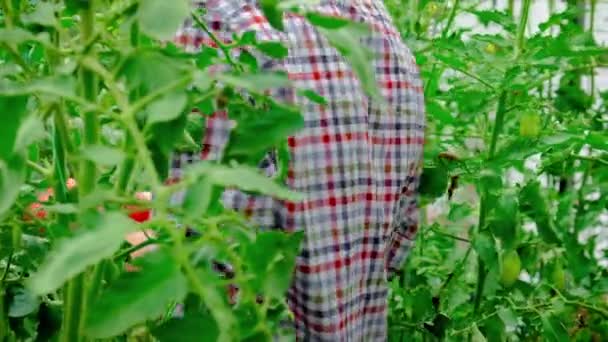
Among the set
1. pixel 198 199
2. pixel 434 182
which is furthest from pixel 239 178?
pixel 434 182

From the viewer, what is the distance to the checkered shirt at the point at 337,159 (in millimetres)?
851

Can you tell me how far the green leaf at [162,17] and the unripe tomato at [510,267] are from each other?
0.76 metres

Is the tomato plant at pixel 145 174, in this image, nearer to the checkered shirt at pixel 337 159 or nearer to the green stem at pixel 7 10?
the green stem at pixel 7 10

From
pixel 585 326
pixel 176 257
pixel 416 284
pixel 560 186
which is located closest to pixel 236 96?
pixel 176 257

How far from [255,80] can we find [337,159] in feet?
1.51

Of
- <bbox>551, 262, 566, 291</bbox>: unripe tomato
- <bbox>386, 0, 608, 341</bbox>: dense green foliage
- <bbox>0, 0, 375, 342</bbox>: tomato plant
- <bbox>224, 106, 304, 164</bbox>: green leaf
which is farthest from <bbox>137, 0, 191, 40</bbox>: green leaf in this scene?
<bbox>551, 262, 566, 291</bbox>: unripe tomato

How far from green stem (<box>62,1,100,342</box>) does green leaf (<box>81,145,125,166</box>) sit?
45 mm

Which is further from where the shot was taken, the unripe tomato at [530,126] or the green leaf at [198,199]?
the unripe tomato at [530,126]

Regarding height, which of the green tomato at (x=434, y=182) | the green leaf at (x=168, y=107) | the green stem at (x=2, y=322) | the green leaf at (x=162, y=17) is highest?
the green leaf at (x=162, y=17)

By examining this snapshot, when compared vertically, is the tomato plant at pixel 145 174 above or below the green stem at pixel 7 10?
below

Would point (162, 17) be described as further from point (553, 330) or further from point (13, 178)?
point (553, 330)

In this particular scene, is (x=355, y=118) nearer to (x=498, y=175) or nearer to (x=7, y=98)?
(x=498, y=175)

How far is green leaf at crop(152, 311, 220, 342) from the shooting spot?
0.44 metres

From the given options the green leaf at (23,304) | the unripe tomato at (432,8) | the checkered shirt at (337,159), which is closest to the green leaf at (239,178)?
the green leaf at (23,304)
